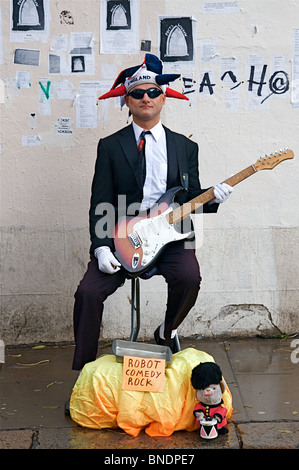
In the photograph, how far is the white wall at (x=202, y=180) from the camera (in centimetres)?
502

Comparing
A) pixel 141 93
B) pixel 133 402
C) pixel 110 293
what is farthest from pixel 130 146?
pixel 133 402

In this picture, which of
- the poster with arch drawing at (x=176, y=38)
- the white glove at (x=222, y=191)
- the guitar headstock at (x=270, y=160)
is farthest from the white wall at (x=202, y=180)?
the white glove at (x=222, y=191)

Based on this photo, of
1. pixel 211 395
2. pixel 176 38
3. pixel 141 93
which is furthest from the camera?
pixel 176 38

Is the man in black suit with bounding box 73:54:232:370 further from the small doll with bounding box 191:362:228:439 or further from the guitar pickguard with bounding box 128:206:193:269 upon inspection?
the small doll with bounding box 191:362:228:439

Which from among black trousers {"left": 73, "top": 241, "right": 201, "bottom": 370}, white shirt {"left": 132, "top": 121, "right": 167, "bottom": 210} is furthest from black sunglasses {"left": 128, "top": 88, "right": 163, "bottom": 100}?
black trousers {"left": 73, "top": 241, "right": 201, "bottom": 370}

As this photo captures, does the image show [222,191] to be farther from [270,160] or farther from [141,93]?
[141,93]

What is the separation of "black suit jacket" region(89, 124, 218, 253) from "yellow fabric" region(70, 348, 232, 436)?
76cm

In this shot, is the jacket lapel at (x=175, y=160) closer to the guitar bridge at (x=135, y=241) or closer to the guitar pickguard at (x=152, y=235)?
the guitar pickguard at (x=152, y=235)

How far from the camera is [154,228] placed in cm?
414

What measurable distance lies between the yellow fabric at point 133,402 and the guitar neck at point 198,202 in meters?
0.78

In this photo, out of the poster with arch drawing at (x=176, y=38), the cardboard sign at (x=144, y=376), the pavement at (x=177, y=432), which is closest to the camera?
the pavement at (x=177, y=432)

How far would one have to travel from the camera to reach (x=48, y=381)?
15.1 ft

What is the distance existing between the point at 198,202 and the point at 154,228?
29 centimetres
